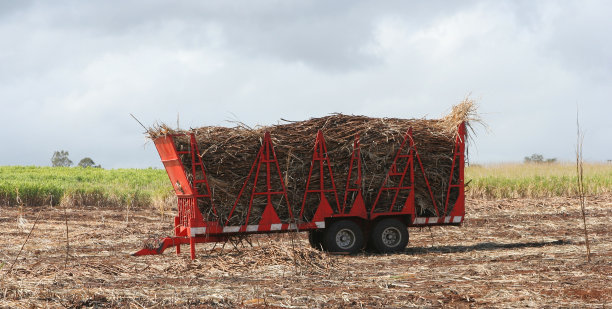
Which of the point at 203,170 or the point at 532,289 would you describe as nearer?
the point at 532,289

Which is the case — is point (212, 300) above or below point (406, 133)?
below

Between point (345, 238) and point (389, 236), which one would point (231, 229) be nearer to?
point (345, 238)

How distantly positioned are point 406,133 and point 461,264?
320 cm

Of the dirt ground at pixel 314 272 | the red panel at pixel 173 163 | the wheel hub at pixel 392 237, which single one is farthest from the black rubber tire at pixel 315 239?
the red panel at pixel 173 163

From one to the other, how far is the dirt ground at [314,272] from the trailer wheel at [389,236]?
333mm

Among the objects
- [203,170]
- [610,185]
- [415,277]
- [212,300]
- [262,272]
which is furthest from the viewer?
[610,185]

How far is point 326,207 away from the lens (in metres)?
13.3

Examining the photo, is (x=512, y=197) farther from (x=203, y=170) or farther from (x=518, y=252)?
(x=203, y=170)

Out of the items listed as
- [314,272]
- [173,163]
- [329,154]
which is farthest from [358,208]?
[173,163]

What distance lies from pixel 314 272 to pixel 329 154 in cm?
327

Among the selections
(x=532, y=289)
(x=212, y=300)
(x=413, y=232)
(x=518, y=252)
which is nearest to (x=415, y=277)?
(x=532, y=289)

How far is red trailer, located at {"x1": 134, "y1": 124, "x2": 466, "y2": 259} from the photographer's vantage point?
1261 cm

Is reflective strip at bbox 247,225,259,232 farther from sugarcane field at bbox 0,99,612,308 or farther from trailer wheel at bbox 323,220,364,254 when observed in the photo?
trailer wheel at bbox 323,220,364,254

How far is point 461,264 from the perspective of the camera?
36.9 ft
